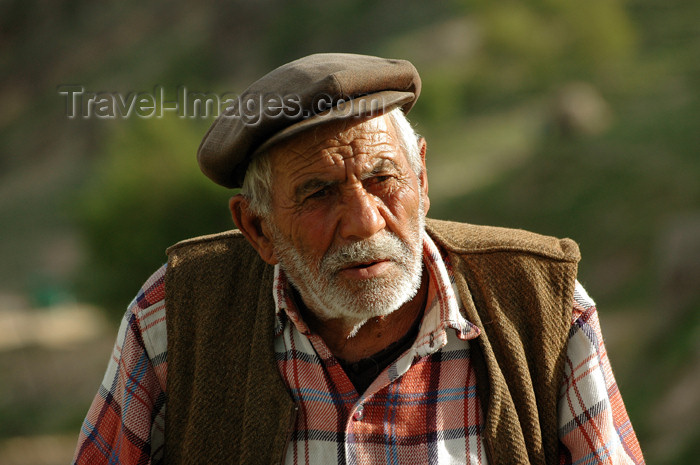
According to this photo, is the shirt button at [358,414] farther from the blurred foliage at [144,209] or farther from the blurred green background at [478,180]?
the blurred foliage at [144,209]

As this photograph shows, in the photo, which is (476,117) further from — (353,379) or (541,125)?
(353,379)

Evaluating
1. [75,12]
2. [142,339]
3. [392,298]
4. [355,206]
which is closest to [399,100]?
[355,206]

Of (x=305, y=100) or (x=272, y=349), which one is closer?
(x=305, y=100)

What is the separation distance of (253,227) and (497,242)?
2.25ft

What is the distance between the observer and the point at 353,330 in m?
2.26

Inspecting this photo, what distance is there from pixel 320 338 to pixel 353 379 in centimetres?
14

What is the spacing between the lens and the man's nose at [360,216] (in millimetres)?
2100

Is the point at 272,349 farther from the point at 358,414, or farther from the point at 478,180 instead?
the point at 478,180

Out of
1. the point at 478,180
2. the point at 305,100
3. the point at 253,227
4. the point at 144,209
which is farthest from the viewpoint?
the point at 478,180

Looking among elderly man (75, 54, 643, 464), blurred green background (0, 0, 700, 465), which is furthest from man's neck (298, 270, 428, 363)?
blurred green background (0, 0, 700, 465)

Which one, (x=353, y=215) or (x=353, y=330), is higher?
(x=353, y=215)

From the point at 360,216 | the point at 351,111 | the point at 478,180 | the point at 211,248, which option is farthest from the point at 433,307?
the point at 478,180

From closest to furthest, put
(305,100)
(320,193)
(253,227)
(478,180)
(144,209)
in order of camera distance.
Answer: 1. (305,100)
2. (320,193)
3. (253,227)
4. (144,209)
5. (478,180)

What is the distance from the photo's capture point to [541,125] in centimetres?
1836
